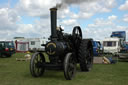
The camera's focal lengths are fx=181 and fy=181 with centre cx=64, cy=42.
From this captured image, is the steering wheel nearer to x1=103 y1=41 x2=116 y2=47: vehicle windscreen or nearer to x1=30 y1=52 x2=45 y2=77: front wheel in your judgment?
x1=30 y1=52 x2=45 y2=77: front wheel

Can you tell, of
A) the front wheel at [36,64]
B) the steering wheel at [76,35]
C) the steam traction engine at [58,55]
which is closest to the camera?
the steam traction engine at [58,55]

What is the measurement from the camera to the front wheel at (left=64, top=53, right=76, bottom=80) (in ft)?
19.5

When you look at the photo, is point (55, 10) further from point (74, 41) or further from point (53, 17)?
point (74, 41)

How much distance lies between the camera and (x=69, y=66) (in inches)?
249

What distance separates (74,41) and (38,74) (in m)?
2.21

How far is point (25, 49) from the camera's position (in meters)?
27.9

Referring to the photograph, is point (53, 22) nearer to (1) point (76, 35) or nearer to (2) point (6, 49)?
(1) point (76, 35)

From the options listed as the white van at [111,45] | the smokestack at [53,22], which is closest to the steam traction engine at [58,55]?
the smokestack at [53,22]

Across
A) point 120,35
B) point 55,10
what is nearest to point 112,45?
point 120,35

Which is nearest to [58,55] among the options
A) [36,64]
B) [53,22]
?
[36,64]

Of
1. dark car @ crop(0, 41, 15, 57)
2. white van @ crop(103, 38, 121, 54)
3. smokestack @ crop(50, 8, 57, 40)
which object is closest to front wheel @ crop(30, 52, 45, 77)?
smokestack @ crop(50, 8, 57, 40)

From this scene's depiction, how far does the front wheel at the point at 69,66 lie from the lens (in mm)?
5934

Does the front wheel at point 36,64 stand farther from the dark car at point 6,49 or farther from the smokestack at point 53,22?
the dark car at point 6,49

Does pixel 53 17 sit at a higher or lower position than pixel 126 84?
higher
